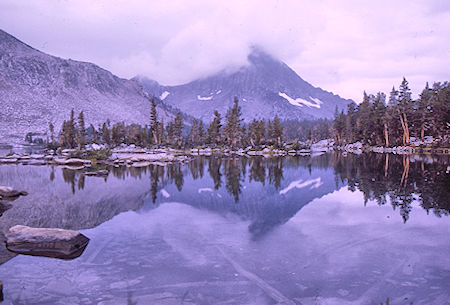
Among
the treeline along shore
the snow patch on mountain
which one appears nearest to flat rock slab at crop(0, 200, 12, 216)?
the snow patch on mountain

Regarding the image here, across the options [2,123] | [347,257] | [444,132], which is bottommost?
[347,257]

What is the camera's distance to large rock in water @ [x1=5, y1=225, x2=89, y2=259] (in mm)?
10367

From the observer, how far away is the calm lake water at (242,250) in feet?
24.8

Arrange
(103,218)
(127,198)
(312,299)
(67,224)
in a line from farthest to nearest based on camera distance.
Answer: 1. (127,198)
2. (103,218)
3. (67,224)
4. (312,299)

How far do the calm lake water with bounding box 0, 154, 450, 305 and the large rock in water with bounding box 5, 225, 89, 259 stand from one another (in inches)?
14.2

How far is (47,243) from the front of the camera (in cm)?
1063

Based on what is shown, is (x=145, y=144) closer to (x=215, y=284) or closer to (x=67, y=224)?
(x=67, y=224)

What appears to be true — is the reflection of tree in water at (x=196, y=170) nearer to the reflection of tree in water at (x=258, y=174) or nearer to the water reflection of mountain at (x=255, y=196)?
the water reflection of mountain at (x=255, y=196)

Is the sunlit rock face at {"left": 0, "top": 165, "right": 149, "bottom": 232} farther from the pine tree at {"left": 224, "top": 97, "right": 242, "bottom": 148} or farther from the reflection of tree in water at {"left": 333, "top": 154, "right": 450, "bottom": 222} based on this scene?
the pine tree at {"left": 224, "top": 97, "right": 242, "bottom": 148}

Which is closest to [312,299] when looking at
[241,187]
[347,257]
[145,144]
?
[347,257]

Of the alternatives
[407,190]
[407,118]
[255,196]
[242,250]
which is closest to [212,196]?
[255,196]

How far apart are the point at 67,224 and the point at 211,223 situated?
649 centimetres

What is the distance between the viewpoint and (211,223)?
14.4m

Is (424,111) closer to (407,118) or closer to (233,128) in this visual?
(407,118)
